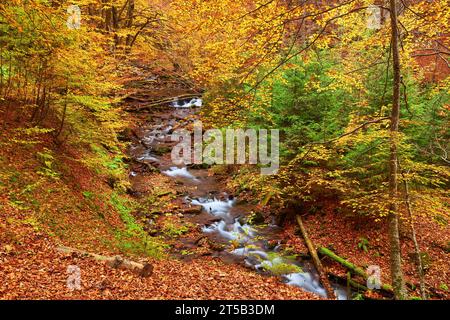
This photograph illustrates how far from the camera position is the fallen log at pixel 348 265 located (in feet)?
26.6

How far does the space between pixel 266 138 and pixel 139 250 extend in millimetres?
6126

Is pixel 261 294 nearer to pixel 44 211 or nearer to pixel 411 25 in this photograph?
pixel 44 211

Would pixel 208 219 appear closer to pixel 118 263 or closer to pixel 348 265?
pixel 348 265

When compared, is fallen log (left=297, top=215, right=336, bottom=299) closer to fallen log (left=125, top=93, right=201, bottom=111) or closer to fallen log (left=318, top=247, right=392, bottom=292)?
fallen log (left=318, top=247, right=392, bottom=292)

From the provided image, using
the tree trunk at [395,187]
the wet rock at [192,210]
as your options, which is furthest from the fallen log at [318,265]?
the wet rock at [192,210]

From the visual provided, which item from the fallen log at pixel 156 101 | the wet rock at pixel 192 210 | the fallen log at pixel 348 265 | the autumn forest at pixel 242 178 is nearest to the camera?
the autumn forest at pixel 242 178

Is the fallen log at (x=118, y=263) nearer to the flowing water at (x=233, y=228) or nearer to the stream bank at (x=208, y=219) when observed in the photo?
the stream bank at (x=208, y=219)

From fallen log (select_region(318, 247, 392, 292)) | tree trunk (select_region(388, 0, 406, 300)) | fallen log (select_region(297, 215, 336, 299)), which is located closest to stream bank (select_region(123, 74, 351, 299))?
fallen log (select_region(297, 215, 336, 299))

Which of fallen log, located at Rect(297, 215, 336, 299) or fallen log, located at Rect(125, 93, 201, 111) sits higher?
fallen log, located at Rect(125, 93, 201, 111)

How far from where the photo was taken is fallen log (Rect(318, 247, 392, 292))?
8120 mm

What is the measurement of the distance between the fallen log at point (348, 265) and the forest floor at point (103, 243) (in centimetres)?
23

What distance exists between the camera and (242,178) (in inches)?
389

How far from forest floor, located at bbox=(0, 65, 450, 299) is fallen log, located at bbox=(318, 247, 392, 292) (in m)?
0.23

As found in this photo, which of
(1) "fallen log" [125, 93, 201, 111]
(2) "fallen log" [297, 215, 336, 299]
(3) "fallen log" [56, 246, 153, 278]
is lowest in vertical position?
(2) "fallen log" [297, 215, 336, 299]
